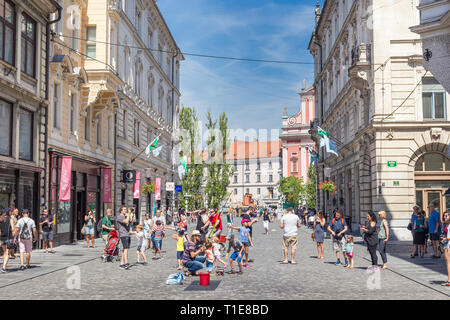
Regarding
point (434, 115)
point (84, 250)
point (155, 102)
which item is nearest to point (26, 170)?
point (84, 250)

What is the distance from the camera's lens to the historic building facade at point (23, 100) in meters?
19.6

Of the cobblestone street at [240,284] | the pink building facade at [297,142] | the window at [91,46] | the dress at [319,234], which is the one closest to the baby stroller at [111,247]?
the cobblestone street at [240,284]

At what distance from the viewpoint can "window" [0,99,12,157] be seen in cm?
1969

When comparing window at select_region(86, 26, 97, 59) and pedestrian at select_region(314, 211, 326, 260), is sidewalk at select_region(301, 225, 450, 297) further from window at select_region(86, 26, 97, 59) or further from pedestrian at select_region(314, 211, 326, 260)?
window at select_region(86, 26, 97, 59)

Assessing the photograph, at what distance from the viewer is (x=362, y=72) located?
95.8 ft

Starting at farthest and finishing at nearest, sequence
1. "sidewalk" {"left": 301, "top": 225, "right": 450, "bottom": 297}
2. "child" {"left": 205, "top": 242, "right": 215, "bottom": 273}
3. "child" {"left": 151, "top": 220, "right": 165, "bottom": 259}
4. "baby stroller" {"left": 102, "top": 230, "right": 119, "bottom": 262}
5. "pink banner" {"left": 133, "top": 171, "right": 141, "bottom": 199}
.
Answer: "pink banner" {"left": 133, "top": 171, "right": 141, "bottom": 199}, "child" {"left": 151, "top": 220, "right": 165, "bottom": 259}, "baby stroller" {"left": 102, "top": 230, "right": 119, "bottom": 262}, "child" {"left": 205, "top": 242, "right": 215, "bottom": 273}, "sidewalk" {"left": 301, "top": 225, "right": 450, "bottom": 297}

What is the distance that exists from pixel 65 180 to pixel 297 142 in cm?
7517

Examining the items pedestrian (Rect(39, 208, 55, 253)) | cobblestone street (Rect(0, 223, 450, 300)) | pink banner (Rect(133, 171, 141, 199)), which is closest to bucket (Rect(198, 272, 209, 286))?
cobblestone street (Rect(0, 223, 450, 300))

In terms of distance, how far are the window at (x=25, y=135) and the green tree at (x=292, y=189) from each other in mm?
62621

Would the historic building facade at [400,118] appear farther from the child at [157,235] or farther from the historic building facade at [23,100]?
the historic building facade at [23,100]

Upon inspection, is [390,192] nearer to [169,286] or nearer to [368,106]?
[368,106]

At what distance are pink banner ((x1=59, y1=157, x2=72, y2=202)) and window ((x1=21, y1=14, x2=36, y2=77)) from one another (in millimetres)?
4270

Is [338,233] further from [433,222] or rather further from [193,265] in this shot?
[193,265]

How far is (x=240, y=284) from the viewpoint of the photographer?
12.5 meters
